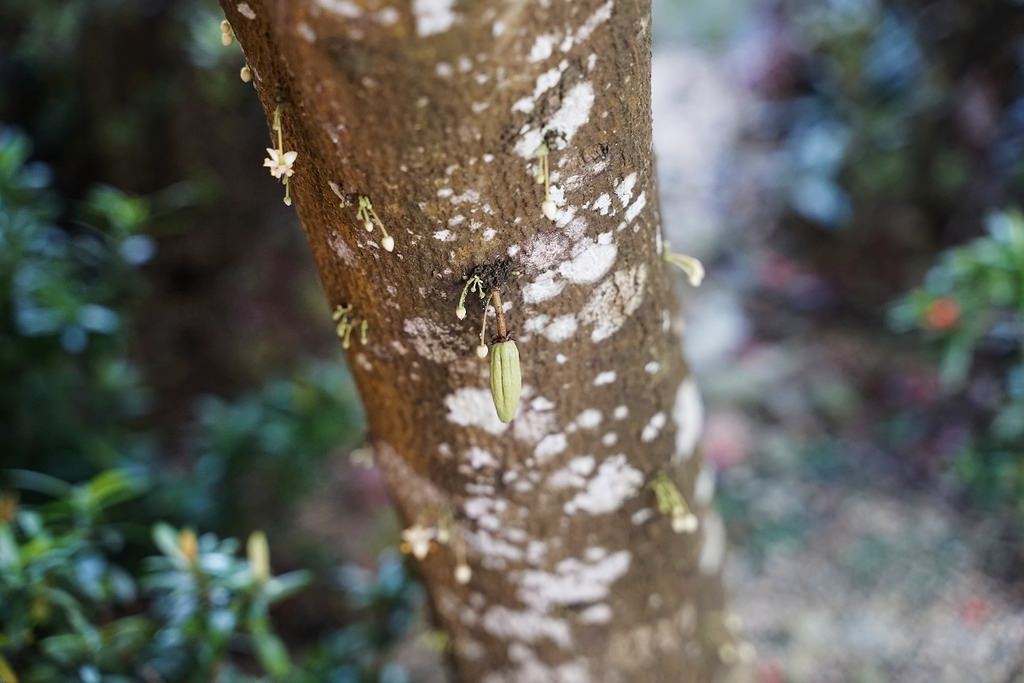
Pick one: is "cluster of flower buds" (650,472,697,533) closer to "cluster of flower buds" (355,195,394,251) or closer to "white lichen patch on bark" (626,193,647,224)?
"white lichen patch on bark" (626,193,647,224)

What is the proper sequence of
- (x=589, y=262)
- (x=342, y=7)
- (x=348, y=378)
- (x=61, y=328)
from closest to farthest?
(x=342, y=7), (x=589, y=262), (x=61, y=328), (x=348, y=378)

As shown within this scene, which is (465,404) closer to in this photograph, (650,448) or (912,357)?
(650,448)

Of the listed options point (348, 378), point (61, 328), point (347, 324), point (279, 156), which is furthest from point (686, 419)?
point (61, 328)

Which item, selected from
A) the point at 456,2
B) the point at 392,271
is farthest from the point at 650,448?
the point at 456,2

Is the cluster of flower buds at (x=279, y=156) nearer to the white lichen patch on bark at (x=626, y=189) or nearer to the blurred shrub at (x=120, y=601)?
the white lichen patch on bark at (x=626, y=189)

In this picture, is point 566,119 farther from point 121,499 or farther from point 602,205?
point 121,499

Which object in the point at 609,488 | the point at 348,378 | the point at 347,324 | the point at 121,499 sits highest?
the point at 348,378
